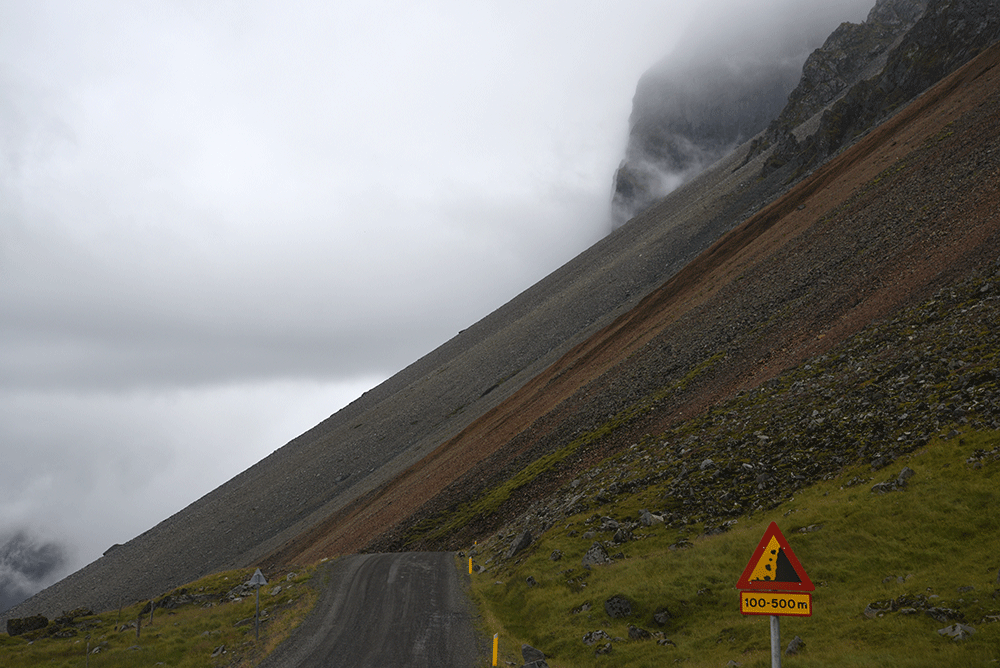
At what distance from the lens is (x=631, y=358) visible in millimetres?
45438

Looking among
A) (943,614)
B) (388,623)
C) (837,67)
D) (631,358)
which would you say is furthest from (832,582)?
(837,67)

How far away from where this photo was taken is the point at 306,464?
292 ft

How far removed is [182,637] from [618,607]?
18.9 metres

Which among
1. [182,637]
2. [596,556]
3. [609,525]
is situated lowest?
[182,637]

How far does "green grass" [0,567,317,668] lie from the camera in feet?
69.5

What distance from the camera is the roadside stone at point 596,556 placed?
19.9 meters

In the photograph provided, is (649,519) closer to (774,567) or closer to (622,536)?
(622,536)

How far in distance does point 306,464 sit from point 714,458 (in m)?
77.5

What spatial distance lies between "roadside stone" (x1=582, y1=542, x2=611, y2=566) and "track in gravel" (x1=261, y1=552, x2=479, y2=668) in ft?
14.6

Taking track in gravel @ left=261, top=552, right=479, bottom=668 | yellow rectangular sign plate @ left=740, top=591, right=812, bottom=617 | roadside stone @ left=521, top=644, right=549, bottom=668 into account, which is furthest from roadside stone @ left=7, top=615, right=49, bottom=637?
yellow rectangular sign plate @ left=740, top=591, right=812, bottom=617

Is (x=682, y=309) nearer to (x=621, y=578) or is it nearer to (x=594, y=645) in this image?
(x=621, y=578)

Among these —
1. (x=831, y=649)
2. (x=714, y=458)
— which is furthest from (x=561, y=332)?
(x=831, y=649)

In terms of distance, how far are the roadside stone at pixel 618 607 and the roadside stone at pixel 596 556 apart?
10.1 ft

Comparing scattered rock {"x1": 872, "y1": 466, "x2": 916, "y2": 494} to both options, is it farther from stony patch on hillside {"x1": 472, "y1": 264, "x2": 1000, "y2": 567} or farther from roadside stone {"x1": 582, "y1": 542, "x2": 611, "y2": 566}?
roadside stone {"x1": 582, "y1": 542, "x2": 611, "y2": 566}
